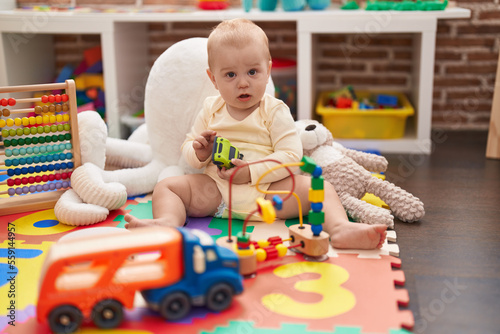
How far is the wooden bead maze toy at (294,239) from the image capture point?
3.56ft

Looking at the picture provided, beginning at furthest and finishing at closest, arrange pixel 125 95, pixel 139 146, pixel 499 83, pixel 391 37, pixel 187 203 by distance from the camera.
Answer: 1. pixel 391 37
2. pixel 125 95
3. pixel 499 83
4. pixel 139 146
5. pixel 187 203

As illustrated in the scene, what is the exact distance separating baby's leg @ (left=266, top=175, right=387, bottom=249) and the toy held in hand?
13cm

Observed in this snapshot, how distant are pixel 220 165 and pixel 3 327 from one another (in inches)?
22.3

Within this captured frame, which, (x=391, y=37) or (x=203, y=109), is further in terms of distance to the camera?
(x=391, y=37)

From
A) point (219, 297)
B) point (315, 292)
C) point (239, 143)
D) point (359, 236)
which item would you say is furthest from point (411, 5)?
point (219, 297)

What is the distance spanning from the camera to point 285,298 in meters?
1.02

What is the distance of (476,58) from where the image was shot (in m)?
2.31

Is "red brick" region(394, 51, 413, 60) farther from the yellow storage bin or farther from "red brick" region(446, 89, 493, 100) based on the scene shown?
the yellow storage bin

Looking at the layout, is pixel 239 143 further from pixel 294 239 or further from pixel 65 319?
Answer: pixel 65 319

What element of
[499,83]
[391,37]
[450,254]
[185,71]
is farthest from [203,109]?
[391,37]

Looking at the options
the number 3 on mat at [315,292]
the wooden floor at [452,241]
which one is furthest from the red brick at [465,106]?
the number 3 on mat at [315,292]

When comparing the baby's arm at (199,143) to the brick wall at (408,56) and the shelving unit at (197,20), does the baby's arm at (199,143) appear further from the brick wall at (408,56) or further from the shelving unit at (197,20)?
the brick wall at (408,56)

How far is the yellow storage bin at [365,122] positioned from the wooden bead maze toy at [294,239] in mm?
920

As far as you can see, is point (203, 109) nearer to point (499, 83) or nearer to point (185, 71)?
point (185, 71)
